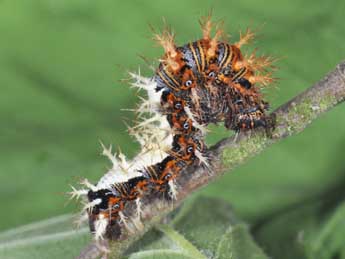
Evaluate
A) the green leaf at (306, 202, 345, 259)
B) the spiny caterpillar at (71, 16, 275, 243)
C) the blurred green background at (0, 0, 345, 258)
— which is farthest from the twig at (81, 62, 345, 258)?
the green leaf at (306, 202, 345, 259)

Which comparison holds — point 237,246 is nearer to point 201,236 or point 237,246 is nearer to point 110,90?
point 201,236

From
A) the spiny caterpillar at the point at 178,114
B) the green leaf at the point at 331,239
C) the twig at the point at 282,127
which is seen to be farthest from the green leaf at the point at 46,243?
the green leaf at the point at 331,239

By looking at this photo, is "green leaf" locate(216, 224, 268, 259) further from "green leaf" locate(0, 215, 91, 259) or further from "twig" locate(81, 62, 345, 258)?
"green leaf" locate(0, 215, 91, 259)

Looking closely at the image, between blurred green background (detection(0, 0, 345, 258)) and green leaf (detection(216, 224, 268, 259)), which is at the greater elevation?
blurred green background (detection(0, 0, 345, 258))

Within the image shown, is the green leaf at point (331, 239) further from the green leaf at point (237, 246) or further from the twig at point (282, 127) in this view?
the twig at point (282, 127)

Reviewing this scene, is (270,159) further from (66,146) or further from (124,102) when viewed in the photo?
(66,146)
